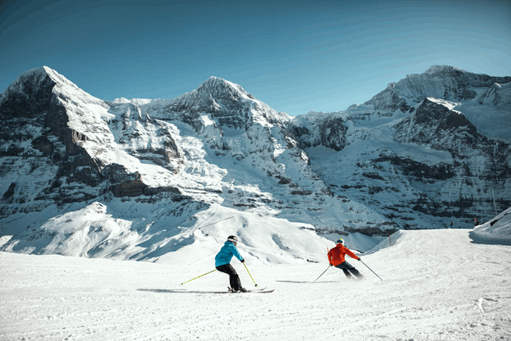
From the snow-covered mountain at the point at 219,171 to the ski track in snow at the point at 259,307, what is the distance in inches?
2199

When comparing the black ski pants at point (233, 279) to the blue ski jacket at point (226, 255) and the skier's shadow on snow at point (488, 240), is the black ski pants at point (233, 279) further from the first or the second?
the skier's shadow on snow at point (488, 240)

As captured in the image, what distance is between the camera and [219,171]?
121m

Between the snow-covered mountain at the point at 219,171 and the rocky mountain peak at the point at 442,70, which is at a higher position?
the rocky mountain peak at the point at 442,70

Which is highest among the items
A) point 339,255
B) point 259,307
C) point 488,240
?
point 259,307

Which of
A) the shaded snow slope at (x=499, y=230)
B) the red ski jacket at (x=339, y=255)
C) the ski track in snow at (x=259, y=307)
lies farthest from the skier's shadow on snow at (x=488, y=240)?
the red ski jacket at (x=339, y=255)

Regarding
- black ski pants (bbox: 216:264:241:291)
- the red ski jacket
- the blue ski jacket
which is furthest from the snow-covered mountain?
black ski pants (bbox: 216:264:241:291)

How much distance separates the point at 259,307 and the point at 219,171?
116990 mm

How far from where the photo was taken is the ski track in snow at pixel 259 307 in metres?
3.75

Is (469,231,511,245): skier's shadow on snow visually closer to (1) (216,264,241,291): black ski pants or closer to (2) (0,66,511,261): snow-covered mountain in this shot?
(1) (216,264,241,291): black ski pants

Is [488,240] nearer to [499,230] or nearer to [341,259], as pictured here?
[499,230]

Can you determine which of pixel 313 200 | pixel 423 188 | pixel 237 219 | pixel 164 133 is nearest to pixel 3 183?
pixel 164 133

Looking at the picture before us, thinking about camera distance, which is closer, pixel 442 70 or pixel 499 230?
pixel 499 230

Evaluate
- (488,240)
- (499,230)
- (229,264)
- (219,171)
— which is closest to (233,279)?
(229,264)

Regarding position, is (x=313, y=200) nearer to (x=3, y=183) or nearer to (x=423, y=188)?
(x=423, y=188)
